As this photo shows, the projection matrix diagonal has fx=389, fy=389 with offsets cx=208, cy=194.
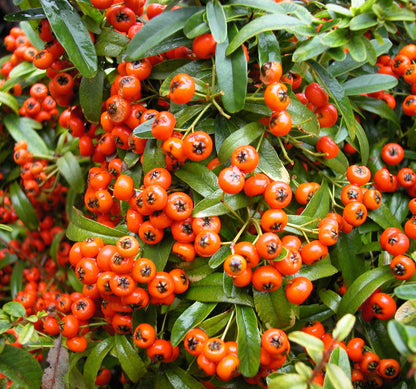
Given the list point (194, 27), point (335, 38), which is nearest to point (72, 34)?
point (194, 27)

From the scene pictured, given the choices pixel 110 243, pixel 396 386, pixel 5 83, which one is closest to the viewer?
pixel 396 386

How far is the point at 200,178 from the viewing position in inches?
65.9

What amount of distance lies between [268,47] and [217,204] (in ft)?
2.31

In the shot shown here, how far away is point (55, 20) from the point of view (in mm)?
1733

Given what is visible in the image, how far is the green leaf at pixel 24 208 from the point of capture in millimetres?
2795

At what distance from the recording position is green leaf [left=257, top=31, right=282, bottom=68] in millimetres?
1649

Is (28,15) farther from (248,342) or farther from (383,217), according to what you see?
(383,217)

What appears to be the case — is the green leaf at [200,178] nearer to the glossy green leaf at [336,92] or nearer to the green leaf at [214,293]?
the green leaf at [214,293]

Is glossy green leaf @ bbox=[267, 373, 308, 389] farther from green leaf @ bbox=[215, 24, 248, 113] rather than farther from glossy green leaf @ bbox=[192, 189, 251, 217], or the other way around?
green leaf @ bbox=[215, 24, 248, 113]

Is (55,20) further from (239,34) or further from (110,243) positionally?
(110,243)

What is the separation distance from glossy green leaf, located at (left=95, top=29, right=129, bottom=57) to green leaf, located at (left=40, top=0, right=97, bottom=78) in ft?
0.20

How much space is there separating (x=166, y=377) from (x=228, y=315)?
18.6 inches

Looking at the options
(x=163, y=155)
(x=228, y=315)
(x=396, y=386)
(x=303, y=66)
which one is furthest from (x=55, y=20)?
(x=396, y=386)

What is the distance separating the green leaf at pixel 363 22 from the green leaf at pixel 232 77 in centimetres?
45
